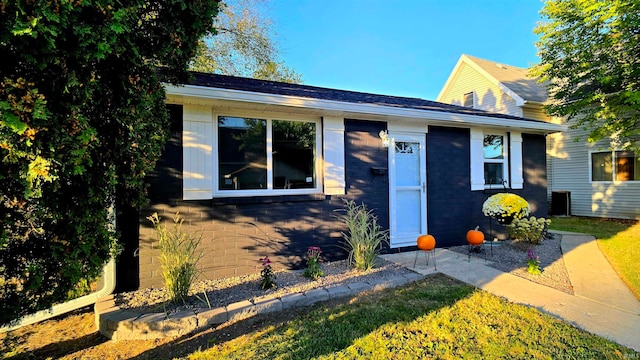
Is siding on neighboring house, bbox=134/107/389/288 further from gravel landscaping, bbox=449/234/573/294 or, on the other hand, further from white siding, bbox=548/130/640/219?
white siding, bbox=548/130/640/219

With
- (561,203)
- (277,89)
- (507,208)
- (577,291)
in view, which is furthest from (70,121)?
(561,203)

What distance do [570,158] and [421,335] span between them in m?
12.3

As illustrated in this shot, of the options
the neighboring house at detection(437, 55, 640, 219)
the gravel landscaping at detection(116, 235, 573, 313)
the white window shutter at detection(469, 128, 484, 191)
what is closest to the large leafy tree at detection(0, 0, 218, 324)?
the gravel landscaping at detection(116, 235, 573, 313)

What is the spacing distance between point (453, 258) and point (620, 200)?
9177mm

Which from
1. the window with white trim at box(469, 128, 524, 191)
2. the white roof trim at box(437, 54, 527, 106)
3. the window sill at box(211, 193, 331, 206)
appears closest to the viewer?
the window sill at box(211, 193, 331, 206)

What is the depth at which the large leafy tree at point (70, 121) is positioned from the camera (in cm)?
152

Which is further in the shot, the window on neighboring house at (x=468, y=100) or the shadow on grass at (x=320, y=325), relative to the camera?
the window on neighboring house at (x=468, y=100)

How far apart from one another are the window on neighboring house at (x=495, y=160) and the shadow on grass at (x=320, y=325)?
3.81 meters

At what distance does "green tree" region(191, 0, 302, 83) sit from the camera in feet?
40.1

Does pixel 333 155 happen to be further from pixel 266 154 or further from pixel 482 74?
pixel 482 74

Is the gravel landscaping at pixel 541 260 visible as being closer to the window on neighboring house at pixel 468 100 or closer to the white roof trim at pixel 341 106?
the white roof trim at pixel 341 106

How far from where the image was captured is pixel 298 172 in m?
4.96

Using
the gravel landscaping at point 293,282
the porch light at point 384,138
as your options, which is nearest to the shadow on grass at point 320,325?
the gravel landscaping at point 293,282

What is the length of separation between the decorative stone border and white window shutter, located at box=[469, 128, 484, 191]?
4424 millimetres
